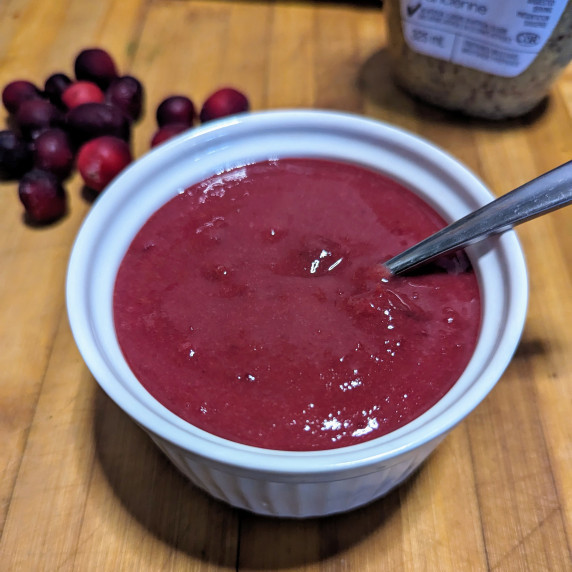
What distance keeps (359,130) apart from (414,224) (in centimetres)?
21

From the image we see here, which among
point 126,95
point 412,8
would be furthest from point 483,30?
point 126,95

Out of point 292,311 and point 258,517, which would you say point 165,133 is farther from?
point 258,517

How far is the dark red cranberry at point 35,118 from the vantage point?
1.38 m

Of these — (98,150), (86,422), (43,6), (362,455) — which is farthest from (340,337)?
(43,6)

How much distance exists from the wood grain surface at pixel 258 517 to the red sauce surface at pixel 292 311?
9.5 inches

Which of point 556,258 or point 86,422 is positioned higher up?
point 556,258

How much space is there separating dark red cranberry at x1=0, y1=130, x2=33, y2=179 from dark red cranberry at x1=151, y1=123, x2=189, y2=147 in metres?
0.29

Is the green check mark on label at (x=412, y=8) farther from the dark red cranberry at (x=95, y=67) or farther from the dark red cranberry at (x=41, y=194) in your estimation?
the dark red cranberry at (x=41, y=194)

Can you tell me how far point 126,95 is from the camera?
1.45 metres

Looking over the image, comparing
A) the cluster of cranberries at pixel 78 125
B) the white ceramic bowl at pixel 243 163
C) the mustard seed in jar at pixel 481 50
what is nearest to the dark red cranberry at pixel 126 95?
the cluster of cranberries at pixel 78 125

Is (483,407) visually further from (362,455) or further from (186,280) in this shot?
(186,280)

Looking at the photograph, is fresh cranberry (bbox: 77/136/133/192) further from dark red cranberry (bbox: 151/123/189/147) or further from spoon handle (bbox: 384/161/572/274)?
spoon handle (bbox: 384/161/572/274)

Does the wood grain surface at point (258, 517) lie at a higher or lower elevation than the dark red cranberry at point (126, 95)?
lower

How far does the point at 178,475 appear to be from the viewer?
3.14 feet
